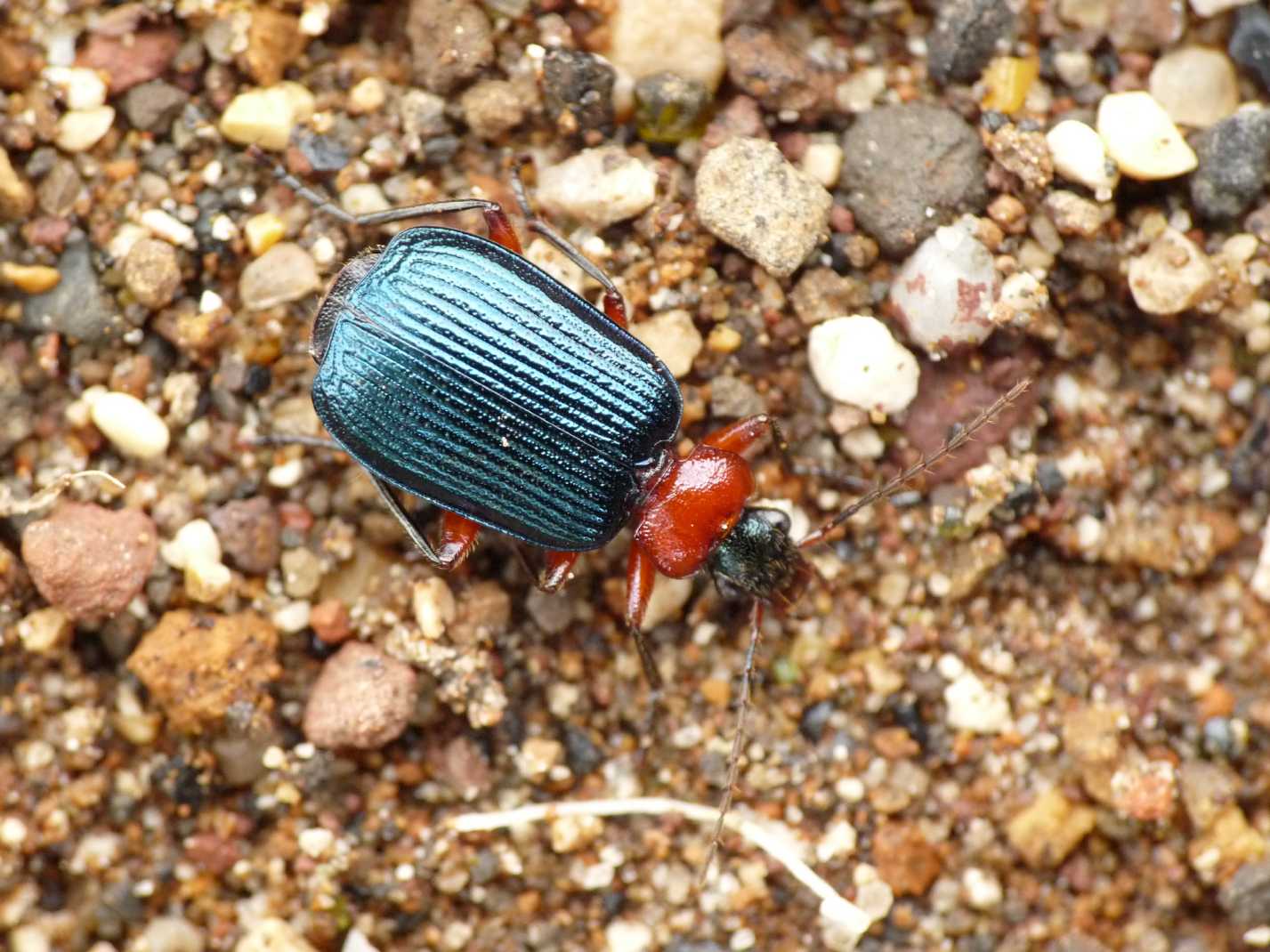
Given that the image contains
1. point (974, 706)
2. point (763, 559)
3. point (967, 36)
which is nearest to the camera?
point (763, 559)

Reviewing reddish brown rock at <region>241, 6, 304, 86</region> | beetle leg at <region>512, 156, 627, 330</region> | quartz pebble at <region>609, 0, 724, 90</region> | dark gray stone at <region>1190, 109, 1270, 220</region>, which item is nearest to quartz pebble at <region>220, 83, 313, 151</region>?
reddish brown rock at <region>241, 6, 304, 86</region>

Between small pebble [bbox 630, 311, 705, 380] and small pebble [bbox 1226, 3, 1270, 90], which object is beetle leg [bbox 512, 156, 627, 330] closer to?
small pebble [bbox 630, 311, 705, 380]

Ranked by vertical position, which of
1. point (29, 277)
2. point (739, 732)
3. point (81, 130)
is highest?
point (81, 130)

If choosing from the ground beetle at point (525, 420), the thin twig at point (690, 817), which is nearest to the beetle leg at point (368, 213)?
the ground beetle at point (525, 420)

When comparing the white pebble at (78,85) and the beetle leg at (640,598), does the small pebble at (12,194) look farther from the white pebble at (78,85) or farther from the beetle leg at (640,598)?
the beetle leg at (640,598)

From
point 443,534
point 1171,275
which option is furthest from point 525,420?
point 1171,275

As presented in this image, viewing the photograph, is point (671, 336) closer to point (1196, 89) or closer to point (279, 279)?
point (279, 279)

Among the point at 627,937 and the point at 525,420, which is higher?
the point at 525,420
